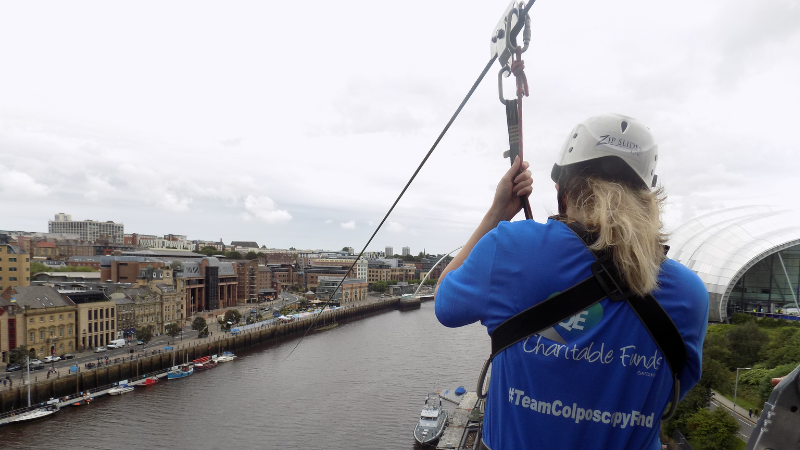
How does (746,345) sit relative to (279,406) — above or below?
above

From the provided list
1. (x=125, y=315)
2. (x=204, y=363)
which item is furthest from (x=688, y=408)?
(x=125, y=315)

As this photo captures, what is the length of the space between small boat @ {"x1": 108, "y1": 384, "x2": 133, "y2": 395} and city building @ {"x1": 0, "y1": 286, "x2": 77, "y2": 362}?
285cm

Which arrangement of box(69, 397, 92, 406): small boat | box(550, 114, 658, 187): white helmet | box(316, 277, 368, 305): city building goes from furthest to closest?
box(316, 277, 368, 305): city building
box(69, 397, 92, 406): small boat
box(550, 114, 658, 187): white helmet

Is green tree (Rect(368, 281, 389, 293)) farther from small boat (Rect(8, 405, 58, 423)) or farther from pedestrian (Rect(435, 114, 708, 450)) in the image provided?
pedestrian (Rect(435, 114, 708, 450))

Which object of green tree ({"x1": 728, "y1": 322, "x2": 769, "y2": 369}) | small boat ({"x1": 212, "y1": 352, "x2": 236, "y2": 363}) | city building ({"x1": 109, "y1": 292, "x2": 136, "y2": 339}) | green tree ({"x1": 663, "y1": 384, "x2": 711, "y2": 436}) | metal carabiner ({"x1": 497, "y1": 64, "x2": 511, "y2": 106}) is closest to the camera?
metal carabiner ({"x1": 497, "y1": 64, "x2": 511, "y2": 106})

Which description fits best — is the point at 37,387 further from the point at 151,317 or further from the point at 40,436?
the point at 151,317

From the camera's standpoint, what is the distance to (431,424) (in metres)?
10.6

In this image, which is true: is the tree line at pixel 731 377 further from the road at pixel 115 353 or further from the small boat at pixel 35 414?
the road at pixel 115 353

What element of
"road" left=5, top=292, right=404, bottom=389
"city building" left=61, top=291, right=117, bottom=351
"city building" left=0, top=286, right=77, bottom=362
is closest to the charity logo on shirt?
"road" left=5, top=292, right=404, bottom=389

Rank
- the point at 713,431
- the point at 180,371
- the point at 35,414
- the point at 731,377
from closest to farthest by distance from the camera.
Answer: the point at 713,431
the point at 731,377
the point at 35,414
the point at 180,371

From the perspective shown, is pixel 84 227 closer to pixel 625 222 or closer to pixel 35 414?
pixel 35 414

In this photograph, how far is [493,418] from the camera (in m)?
0.64

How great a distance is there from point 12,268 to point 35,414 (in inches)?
403

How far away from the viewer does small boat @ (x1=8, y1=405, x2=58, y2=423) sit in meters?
11.4
